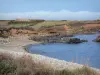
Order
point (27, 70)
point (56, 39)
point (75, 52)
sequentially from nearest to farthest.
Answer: point (27, 70) → point (75, 52) → point (56, 39)

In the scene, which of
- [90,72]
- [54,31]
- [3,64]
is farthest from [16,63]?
[54,31]

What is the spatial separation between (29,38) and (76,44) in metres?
5.01

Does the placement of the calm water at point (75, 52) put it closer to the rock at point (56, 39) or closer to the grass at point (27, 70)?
the rock at point (56, 39)

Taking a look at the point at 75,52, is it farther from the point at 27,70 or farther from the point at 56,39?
the point at 27,70

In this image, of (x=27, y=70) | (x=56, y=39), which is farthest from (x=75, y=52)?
(x=27, y=70)

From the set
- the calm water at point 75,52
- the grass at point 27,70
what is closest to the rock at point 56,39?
the calm water at point 75,52

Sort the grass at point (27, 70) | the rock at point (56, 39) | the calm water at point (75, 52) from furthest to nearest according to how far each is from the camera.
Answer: the rock at point (56, 39) < the calm water at point (75, 52) < the grass at point (27, 70)

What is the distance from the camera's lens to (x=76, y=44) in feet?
102

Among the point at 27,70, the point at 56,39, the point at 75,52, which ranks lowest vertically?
the point at 56,39

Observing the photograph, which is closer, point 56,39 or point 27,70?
point 27,70

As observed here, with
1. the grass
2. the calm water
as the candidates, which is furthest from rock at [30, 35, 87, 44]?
the grass

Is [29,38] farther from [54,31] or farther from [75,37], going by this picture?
[75,37]

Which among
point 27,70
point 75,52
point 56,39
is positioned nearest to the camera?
point 27,70

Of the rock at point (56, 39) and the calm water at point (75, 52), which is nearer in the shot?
the calm water at point (75, 52)
